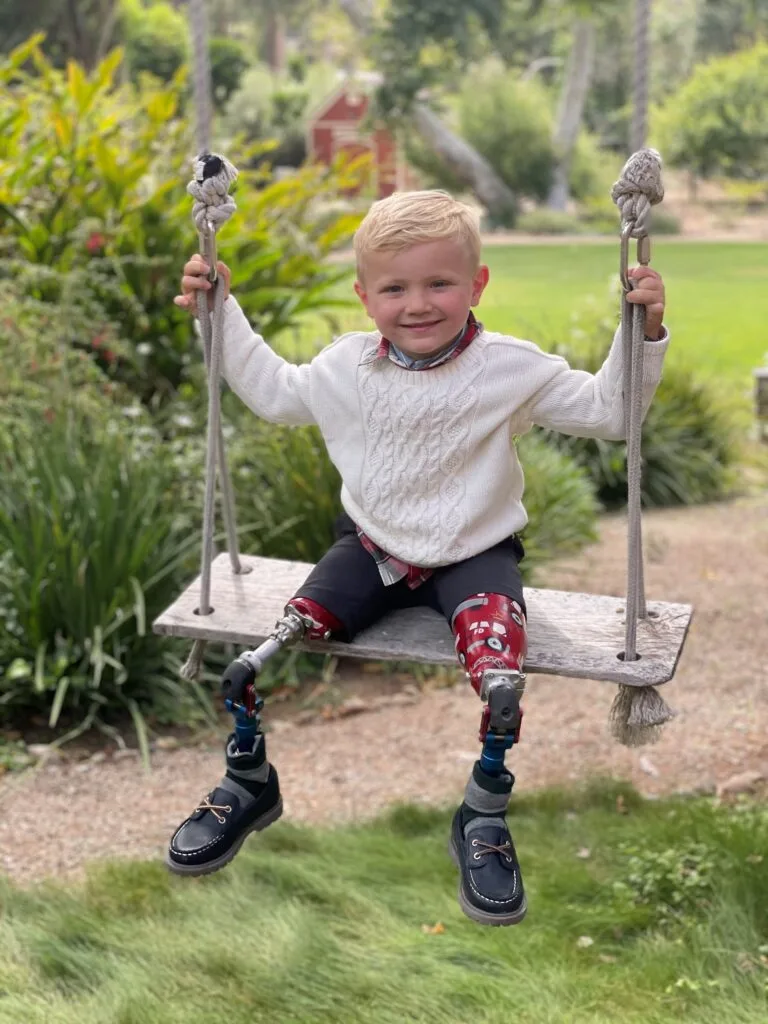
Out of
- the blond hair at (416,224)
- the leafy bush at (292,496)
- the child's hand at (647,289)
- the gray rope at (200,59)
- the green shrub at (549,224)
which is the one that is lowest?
the green shrub at (549,224)

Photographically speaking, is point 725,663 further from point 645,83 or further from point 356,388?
point 356,388

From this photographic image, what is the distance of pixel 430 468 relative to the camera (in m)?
2.47

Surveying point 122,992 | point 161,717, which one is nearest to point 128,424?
point 161,717

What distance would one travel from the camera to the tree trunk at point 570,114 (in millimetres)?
29016

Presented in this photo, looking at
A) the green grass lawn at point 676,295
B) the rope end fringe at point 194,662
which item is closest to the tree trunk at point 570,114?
the green grass lawn at point 676,295

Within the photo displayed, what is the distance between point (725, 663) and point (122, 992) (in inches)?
115

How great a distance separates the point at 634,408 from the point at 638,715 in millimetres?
560

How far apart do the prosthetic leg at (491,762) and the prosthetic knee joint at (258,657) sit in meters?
0.26

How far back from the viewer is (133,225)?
623 cm

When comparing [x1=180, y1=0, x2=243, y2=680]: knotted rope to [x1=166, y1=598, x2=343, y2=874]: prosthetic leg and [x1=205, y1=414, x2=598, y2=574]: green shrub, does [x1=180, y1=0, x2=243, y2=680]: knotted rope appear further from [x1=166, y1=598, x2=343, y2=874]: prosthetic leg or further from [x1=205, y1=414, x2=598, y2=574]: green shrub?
[x1=205, y1=414, x2=598, y2=574]: green shrub

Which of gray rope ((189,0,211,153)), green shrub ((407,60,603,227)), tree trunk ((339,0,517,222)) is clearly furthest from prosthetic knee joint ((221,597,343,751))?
green shrub ((407,60,603,227))

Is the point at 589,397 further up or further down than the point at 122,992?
further up

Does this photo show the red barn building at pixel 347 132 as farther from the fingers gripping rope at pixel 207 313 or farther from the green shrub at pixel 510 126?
the fingers gripping rope at pixel 207 313

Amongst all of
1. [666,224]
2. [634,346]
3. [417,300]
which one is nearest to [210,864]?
[417,300]
